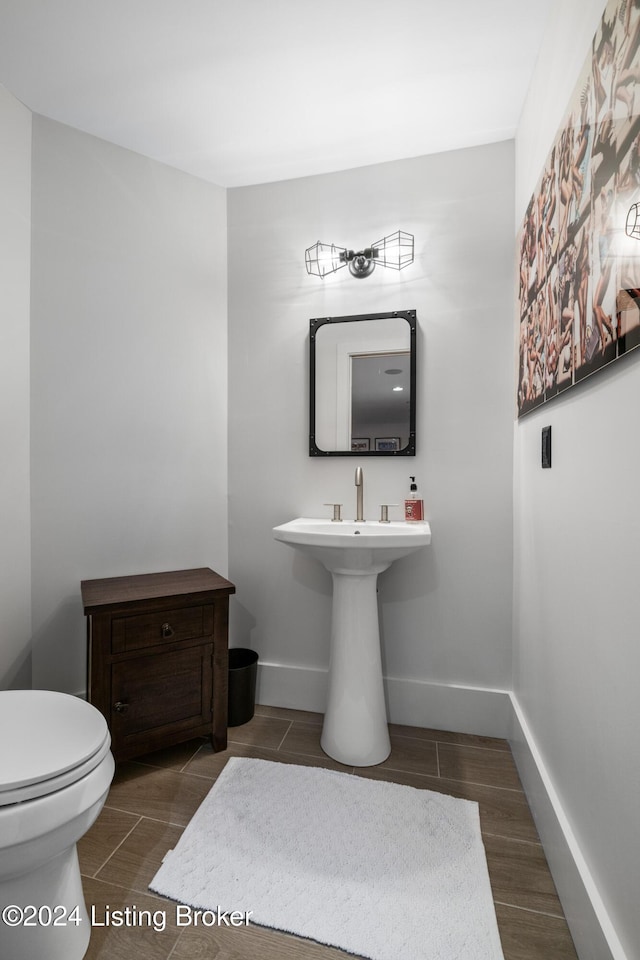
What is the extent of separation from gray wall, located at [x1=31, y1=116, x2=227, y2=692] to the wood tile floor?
2.08 feet

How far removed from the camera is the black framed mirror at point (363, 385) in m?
2.05

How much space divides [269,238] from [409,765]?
2.29 meters

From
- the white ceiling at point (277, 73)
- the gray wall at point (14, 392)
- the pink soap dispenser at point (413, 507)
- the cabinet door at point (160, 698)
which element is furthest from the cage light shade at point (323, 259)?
the cabinet door at point (160, 698)

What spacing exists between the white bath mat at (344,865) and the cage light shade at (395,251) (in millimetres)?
2025

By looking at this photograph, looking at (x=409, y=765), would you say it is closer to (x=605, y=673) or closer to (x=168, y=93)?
(x=605, y=673)

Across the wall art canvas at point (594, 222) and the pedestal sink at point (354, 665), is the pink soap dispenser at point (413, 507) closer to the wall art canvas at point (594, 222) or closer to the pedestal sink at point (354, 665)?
the pedestal sink at point (354, 665)

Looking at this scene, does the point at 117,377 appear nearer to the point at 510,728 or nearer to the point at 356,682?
the point at 356,682

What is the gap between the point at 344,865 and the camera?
4.33ft

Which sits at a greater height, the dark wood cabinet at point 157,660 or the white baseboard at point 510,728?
the dark wood cabinet at point 157,660

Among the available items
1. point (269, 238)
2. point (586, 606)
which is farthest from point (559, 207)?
point (269, 238)

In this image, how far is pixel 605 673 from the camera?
3.14 ft

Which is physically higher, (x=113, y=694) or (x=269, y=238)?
(x=269, y=238)

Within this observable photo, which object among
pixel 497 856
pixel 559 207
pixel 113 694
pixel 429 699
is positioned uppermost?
pixel 559 207

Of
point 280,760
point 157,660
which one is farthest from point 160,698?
point 280,760
